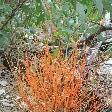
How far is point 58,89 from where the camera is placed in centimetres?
256

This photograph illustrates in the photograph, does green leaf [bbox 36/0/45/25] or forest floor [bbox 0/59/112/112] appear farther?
forest floor [bbox 0/59/112/112]

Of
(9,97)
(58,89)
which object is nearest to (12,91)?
(9,97)

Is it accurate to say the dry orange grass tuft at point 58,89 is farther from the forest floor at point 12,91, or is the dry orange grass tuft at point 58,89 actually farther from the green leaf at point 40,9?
the green leaf at point 40,9

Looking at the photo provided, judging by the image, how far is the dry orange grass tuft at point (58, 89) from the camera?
2539mm

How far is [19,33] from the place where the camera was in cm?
307

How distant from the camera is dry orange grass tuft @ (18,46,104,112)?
8.33ft

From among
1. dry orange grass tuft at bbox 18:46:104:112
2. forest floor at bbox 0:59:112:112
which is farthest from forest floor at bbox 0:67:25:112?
dry orange grass tuft at bbox 18:46:104:112

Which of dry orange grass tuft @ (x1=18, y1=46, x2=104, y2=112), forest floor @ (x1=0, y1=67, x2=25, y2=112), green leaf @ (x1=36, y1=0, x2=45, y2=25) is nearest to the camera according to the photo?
green leaf @ (x1=36, y1=0, x2=45, y2=25)

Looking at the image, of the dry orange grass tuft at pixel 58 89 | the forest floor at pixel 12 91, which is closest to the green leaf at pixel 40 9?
the dry orange grass tuft at pixel 58 89

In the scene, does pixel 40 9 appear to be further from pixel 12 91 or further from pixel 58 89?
pixel 12 91

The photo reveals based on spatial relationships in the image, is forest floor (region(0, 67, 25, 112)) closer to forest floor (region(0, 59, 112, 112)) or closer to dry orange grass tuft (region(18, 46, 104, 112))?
forest floor (region(0, 59, 112, 112))

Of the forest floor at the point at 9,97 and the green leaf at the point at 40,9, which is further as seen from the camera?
the forest floor at the point at 9,97

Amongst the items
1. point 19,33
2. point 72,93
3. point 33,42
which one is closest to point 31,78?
point 72,93

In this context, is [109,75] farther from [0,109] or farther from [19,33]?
[0,109]
